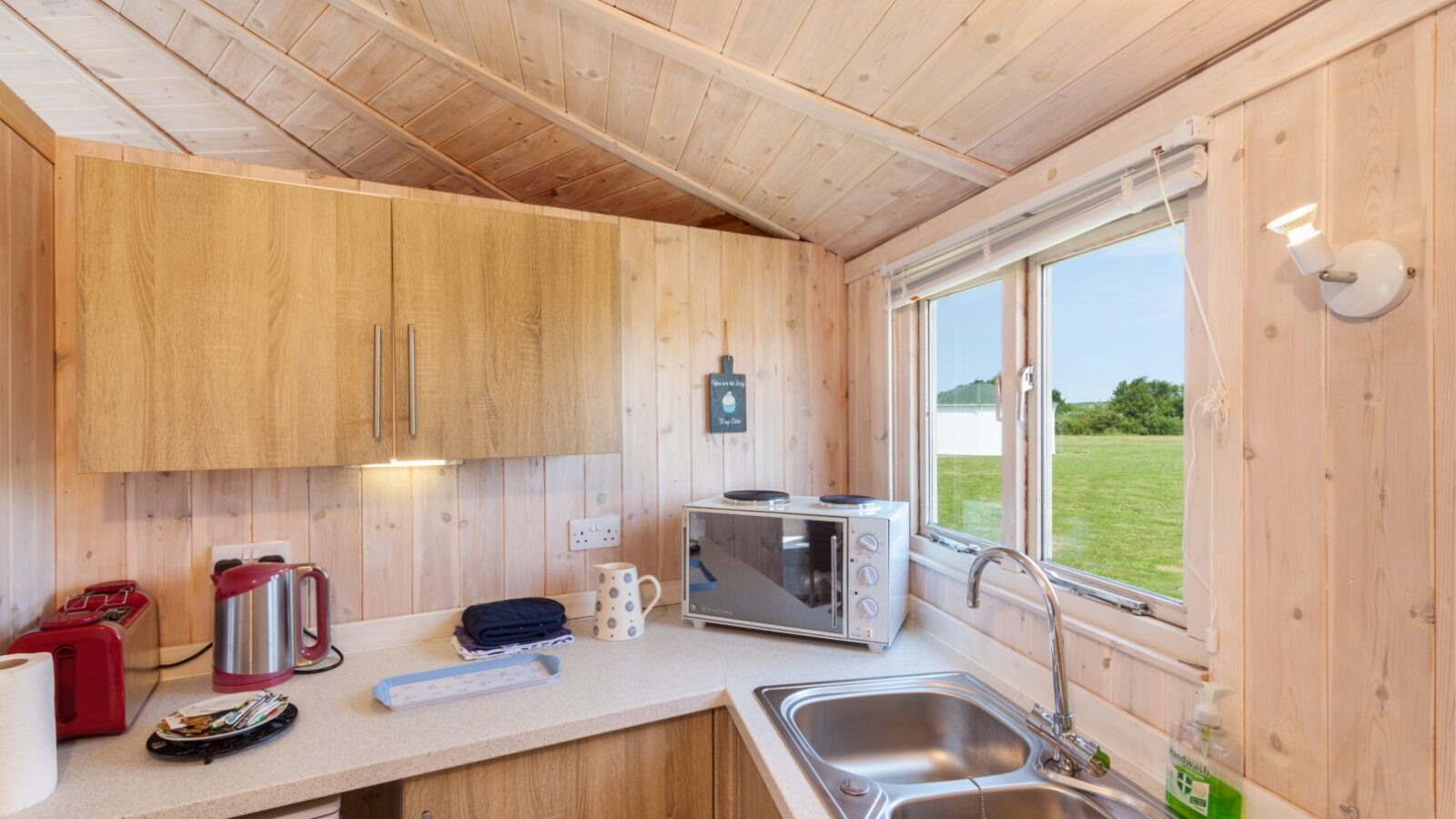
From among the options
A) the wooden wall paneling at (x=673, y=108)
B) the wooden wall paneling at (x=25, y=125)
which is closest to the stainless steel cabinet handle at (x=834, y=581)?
the wooden wall paneling at (x=673, y=108)

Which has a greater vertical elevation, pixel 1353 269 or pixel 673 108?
pixel 673 108

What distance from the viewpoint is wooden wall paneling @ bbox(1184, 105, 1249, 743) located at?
94 cm

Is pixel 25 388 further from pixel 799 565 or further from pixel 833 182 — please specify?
pixel 833 182

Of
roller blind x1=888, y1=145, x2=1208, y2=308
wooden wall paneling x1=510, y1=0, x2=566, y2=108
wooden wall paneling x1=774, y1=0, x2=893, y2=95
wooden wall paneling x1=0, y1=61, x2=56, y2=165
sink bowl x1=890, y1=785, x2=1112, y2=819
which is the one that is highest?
wooden wall paneling x1=510, y1=0, x2=566, y2=108

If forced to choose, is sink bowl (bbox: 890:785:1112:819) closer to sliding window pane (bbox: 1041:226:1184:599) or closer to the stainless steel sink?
the stainless steel sink

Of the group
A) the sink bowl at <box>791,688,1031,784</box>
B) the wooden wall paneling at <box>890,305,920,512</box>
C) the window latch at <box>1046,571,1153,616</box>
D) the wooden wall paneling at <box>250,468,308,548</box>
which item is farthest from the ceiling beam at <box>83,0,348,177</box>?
the window latch at <box>1046,571,1153,616</box>

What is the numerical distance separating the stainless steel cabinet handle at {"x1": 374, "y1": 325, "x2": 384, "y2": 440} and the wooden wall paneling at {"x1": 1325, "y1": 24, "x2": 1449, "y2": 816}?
1630mm

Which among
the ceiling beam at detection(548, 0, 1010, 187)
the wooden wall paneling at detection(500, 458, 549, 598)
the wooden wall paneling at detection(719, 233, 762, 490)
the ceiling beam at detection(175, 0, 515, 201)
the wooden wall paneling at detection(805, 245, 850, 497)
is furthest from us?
the wooden wall paneling at detection(805, 245, 850, 497)

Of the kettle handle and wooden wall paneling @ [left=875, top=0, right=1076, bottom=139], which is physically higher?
wooden wall paneling @ [left=875, top=0, right=1076, bottom=139]

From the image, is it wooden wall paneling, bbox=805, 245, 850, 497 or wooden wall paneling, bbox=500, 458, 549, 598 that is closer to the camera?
wooden wall paneling, bbox=500, 458, 549, 598

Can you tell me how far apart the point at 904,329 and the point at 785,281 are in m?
0.43

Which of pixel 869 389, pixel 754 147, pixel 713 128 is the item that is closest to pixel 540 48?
pixel 713 128

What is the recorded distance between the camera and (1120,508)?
123 cm

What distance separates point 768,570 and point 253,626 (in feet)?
3.77
